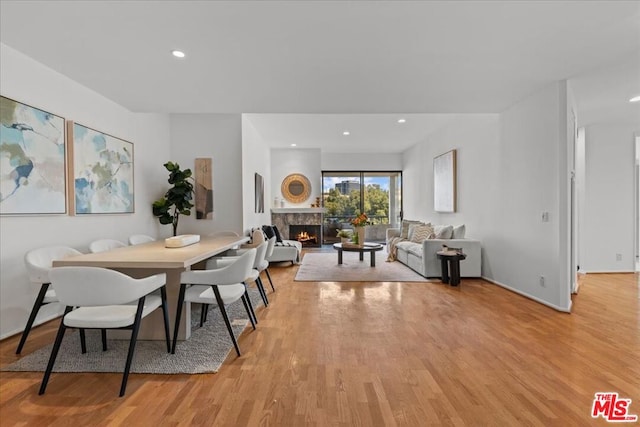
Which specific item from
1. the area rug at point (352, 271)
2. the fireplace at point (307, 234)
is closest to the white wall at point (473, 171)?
the area rug at point (352, 271)

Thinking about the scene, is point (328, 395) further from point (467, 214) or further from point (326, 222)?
point (326, 222)

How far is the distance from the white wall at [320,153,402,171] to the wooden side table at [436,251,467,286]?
5.56 m

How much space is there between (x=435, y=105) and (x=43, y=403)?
4.65m

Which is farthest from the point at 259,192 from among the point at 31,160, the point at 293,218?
the point at 31,160

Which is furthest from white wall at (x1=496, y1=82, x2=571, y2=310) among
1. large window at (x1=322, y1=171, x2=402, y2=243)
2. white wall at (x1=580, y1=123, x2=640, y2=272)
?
large window at (x1=322, y1=171, x2=402, y2=243)

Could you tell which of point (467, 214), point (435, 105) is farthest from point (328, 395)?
point (467, 214)

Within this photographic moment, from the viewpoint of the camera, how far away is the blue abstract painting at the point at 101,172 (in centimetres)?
359

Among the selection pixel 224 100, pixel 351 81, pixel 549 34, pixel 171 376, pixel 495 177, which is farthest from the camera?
pixel 495 177

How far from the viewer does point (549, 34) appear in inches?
98.9

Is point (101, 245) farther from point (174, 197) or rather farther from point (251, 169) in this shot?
point (251, 169)

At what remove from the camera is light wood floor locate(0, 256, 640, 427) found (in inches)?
69.0

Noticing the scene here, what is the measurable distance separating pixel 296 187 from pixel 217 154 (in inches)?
148

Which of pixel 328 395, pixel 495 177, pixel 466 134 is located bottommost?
pixel 328 395
